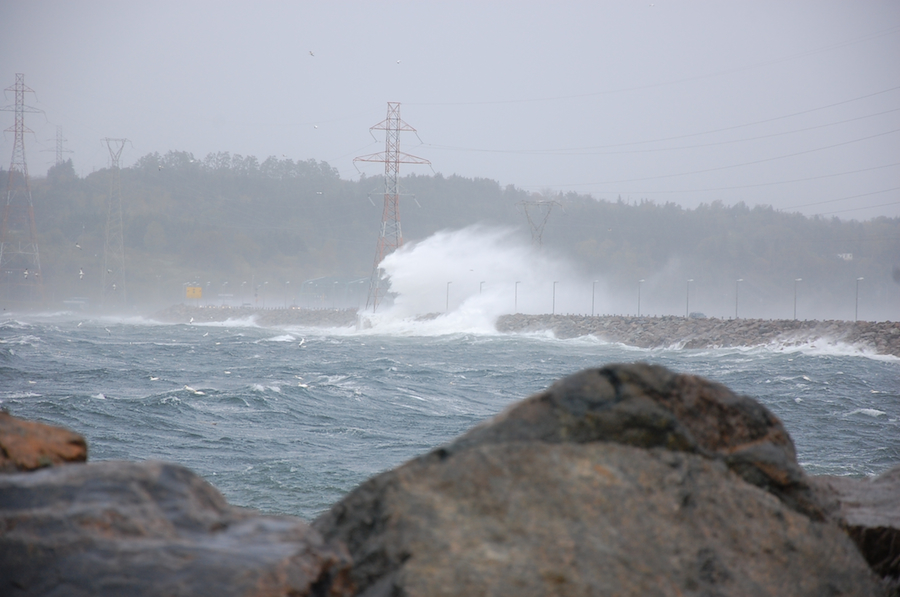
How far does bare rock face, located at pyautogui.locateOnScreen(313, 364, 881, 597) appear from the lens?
2236 mm

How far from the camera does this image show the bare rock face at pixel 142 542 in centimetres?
213

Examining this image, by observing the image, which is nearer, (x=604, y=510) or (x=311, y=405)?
(x=604, y=510)

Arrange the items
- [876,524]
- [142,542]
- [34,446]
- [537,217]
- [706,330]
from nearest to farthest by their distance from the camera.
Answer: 1. [142,542]
2. [34,446]
3. [876,524]
4. [706,330]
5. [537,217]

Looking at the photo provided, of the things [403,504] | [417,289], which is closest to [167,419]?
[403,504]

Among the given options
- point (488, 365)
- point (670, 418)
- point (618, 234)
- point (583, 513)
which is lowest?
point (488, 365)

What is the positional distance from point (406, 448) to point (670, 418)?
9.35 metres

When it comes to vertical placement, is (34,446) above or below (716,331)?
above

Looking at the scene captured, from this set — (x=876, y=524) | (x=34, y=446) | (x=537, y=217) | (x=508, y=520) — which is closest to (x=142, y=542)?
(x=34, y=446)

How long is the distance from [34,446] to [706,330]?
52116 millimetres

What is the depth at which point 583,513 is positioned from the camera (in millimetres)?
2383

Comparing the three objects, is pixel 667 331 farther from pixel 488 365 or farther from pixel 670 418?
pixel 670 418

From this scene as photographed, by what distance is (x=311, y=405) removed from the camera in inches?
659

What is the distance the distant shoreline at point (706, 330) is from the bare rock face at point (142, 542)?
42.4m

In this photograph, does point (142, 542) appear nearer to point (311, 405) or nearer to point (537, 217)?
point (311, 405)
